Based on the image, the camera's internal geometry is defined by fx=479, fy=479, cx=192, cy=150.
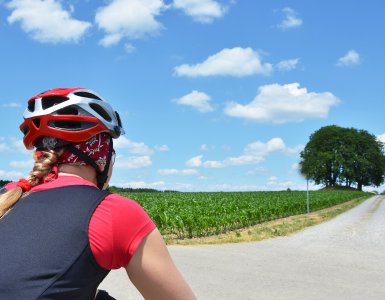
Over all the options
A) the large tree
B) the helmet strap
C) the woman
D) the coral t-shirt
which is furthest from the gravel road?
the large tree

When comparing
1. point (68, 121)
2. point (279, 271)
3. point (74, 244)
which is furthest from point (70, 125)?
point (279, 271)

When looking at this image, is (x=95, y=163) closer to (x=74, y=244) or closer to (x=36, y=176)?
(x=36, y=176)

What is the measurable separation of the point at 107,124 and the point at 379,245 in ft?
42.8

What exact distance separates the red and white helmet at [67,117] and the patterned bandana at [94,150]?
0.10 feet

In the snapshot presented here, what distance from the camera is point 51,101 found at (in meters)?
2.09

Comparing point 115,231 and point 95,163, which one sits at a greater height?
point 95,163

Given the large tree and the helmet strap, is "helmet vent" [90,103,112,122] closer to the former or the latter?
the helmet strap

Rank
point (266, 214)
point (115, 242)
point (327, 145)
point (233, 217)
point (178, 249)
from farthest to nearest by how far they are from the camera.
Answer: point (327, 145) < point (266, 214) < point (233, 217) < point (178, 249) < point (115, 242)

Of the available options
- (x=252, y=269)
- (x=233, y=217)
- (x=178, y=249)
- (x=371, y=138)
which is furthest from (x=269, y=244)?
(x=371, y=138)

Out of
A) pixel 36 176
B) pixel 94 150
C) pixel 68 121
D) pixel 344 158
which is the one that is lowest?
pixel 36 176

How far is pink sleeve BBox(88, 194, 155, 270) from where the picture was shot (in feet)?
5.23

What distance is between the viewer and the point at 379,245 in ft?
44.3

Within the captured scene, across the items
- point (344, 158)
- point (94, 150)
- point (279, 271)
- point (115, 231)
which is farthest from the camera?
point (344, 158)

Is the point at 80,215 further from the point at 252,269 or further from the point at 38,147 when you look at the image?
the point at 252,269
